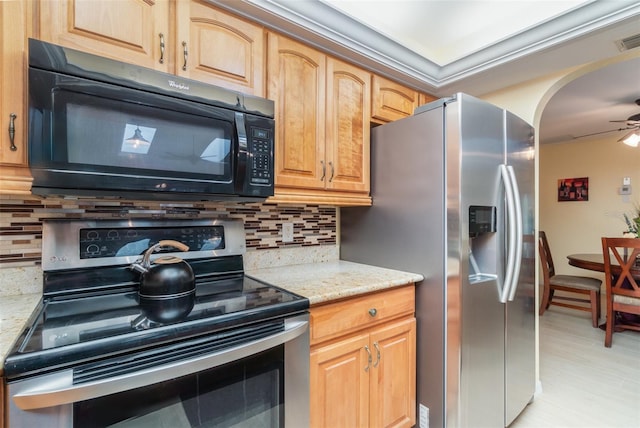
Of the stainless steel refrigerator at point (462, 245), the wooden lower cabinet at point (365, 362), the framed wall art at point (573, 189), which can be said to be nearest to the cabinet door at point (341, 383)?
the wooden lower cabinet at point (365, 362)

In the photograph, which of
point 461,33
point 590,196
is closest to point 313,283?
point 461,33

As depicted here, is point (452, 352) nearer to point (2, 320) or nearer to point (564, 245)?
point (2, 320)

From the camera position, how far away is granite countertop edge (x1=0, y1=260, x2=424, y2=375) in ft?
2.94

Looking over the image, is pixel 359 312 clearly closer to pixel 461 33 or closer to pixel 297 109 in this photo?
pixel 297 109

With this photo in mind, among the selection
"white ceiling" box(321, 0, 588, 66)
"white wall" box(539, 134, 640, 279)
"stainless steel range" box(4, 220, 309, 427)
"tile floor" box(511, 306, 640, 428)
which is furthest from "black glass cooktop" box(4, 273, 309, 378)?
"white wall" box(539, 134, 640, 279)

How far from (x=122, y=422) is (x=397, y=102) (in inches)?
80.1

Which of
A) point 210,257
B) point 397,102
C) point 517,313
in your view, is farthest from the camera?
point 397,102

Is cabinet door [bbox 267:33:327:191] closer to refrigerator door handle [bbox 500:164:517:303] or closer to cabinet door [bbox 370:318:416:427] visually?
cabinet door [bbox 370:318:416:427]

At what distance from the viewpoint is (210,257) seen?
1495 mm

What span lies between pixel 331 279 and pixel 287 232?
0.50 metres

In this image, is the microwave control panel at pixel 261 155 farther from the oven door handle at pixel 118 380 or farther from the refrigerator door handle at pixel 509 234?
the refrigerator door handle at pixel 509 234

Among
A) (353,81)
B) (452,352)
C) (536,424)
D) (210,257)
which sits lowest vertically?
(536,424)

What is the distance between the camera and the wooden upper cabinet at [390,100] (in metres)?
1.88

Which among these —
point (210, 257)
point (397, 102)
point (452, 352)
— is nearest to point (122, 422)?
point (210, 257)
